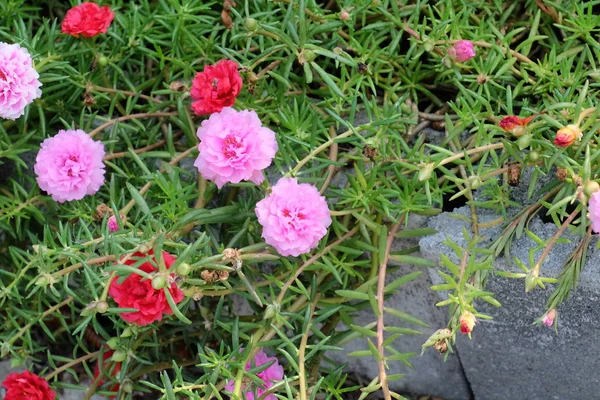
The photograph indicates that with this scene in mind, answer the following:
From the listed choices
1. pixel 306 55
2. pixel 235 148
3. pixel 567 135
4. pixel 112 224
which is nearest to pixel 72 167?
pixel 112 224

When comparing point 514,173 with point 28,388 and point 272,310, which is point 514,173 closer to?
point 272,310

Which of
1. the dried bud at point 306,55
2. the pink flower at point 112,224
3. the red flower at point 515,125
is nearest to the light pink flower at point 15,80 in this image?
the pink flower at point 112,224

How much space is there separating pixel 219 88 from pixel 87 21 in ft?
1.09

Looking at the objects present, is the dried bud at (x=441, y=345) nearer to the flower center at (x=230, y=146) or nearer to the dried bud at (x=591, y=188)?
the dried bud at (x=591, y=188)

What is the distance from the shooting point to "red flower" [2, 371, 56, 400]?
5.00 feet

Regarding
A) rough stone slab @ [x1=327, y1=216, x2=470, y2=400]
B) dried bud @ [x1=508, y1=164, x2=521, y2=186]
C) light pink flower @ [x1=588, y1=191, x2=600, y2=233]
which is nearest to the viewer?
light pink flower @ [x1=588, y1=191, x2=600, y2=233]

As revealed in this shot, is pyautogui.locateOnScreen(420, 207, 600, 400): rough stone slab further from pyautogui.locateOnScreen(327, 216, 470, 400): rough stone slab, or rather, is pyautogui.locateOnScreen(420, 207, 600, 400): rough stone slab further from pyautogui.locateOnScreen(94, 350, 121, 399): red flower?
pyautogui.locateOnScreen(94, 350, 121, 399): red flower

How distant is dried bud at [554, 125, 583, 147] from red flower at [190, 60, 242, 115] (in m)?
0.55

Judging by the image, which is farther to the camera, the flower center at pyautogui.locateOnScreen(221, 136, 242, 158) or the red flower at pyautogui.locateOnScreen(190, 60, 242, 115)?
the red flower at pyautogui.locateOnScreen(190, 60, 242, 115)

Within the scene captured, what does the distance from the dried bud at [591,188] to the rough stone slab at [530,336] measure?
0.23 metres

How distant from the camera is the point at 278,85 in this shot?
5.33 feet

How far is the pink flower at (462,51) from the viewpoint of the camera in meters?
1.49

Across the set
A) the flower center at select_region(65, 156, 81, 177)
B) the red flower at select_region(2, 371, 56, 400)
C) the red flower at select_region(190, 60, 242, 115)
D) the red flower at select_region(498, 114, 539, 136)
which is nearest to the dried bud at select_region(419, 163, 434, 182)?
the red flower at select_region(498, 114, 539, 136)

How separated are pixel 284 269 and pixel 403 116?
39 centimetres
